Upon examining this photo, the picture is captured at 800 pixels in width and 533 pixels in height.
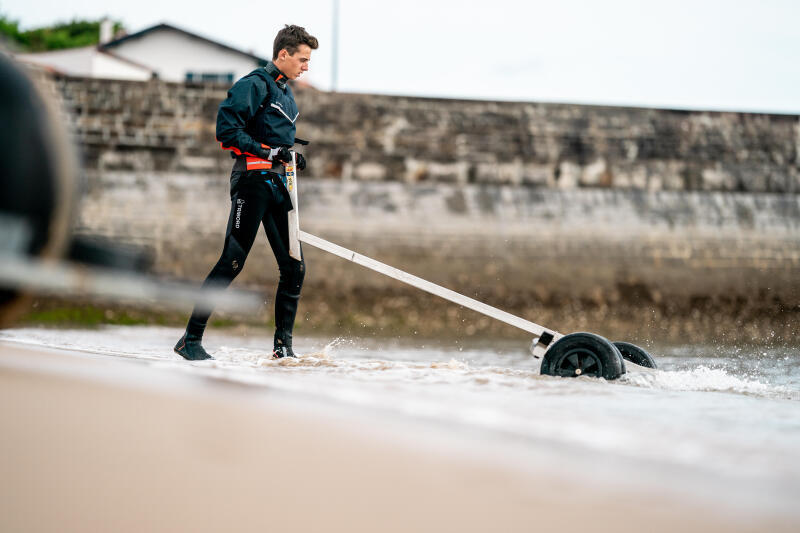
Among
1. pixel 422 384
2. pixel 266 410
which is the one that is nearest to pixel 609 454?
pixel 266 410

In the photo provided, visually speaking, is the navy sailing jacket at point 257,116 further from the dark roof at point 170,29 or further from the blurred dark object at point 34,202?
the dark roof at point 170,29

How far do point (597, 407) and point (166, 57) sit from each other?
2669cm

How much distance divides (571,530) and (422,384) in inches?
92.3

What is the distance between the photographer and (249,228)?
175 inches

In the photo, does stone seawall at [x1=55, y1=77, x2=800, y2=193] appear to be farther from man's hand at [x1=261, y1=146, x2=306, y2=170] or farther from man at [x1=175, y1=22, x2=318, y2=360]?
man's hand at [x1=261, y1=146, x2=306, y2=170]

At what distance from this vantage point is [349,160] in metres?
13.0

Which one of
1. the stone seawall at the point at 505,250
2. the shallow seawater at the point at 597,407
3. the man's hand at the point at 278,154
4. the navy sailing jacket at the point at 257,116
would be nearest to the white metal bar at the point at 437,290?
the shallow seawater at the point at 597,407

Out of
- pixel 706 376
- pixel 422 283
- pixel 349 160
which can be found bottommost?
pixel 706 376

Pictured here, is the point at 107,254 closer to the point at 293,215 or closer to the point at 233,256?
the point at 233,256

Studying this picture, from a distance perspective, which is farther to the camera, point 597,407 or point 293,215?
point 293,215

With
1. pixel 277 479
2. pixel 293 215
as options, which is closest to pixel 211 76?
pixel 293 215

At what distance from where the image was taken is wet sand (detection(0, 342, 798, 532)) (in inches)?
62.8

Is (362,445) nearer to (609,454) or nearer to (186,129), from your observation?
(609,454)

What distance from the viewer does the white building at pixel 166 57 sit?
2594 cm
